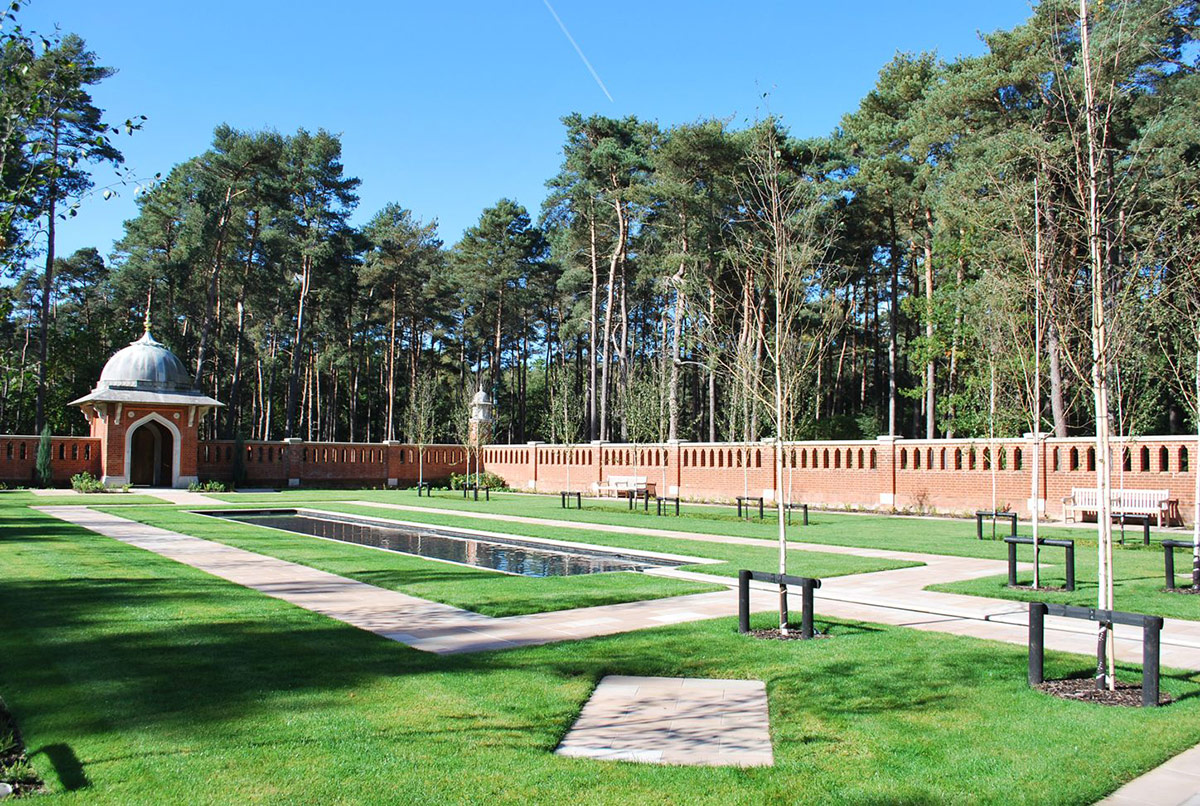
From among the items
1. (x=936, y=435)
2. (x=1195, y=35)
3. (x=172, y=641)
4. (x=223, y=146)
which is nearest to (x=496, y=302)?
(x=223, y=146)

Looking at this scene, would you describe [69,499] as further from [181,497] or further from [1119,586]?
[1119,586]

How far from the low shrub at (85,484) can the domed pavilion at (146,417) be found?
931mm

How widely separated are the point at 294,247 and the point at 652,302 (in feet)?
69.6

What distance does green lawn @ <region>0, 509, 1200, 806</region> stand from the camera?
413 cm

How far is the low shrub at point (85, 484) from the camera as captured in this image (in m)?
31.8

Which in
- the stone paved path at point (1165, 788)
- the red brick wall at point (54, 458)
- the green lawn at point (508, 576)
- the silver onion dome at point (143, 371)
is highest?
the silver onion dome at point (143, 371)

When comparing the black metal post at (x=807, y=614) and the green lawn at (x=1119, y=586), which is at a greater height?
the black metal post at (x=807, y=614)

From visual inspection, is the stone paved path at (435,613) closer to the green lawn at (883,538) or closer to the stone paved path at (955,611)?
the stone paved path at (955,611)

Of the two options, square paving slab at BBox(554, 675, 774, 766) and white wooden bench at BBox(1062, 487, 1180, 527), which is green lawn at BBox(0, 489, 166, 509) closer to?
square paving slab at BBox(554, 675, 774, 766)

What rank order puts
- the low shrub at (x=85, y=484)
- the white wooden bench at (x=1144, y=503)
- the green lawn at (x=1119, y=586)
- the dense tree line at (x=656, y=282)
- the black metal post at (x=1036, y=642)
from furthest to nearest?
1. the low shrub at (x=85, y=484)
2. the dense tree line at (x=656, y=282)
3. the white wooden bench at (x=1144, y=503)
4. the green lawn at (x=1119, y=586)
5. the black metal post at (x=1036, y=642)

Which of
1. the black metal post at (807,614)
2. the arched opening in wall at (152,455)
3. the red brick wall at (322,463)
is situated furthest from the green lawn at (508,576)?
the red brick wall at (322,463)

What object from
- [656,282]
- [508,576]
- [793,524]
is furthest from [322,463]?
[508,576]

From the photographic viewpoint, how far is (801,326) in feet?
119

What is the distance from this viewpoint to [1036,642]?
5.96 meters
